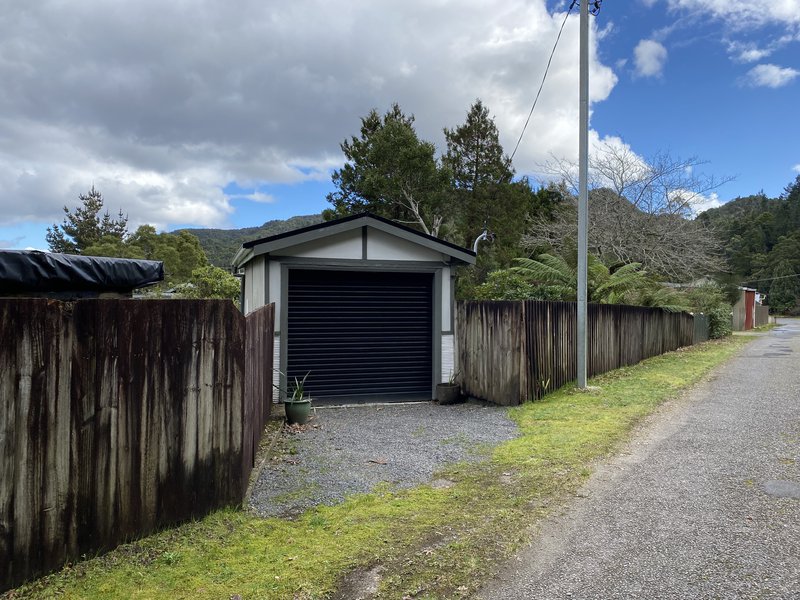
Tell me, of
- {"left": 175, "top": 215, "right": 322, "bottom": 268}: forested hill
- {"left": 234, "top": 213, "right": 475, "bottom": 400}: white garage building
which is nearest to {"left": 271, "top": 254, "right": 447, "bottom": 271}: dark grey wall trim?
{"left": 234, "top": 213, "right": 475, "bottom": 400}: white garage building

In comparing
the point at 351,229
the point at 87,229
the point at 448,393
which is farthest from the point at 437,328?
the point at 87,229

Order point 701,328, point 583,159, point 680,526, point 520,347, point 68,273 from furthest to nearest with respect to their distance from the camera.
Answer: point 701,328, point 583,159, point 520,347, point 68,273, point 680,526

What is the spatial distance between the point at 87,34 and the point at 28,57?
1408 millimetres

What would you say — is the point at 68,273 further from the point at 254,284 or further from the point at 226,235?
the point at 226,235

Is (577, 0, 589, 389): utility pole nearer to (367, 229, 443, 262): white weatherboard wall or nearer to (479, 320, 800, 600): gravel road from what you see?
(367, 229, 443, 262): white weatherboard wall

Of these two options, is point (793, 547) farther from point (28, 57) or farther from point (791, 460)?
point (28, 57)

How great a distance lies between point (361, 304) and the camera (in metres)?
9.27

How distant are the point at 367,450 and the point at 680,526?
10.7ft

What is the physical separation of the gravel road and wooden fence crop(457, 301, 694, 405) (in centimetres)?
241

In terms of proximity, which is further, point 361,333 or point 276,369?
point 361,333

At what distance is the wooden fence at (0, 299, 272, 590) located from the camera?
2.75 m

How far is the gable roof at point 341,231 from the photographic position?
8.27 meters

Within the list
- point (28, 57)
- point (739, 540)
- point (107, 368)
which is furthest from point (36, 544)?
point (28, 57)

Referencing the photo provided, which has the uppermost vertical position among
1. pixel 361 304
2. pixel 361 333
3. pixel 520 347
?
pixel 361 304
